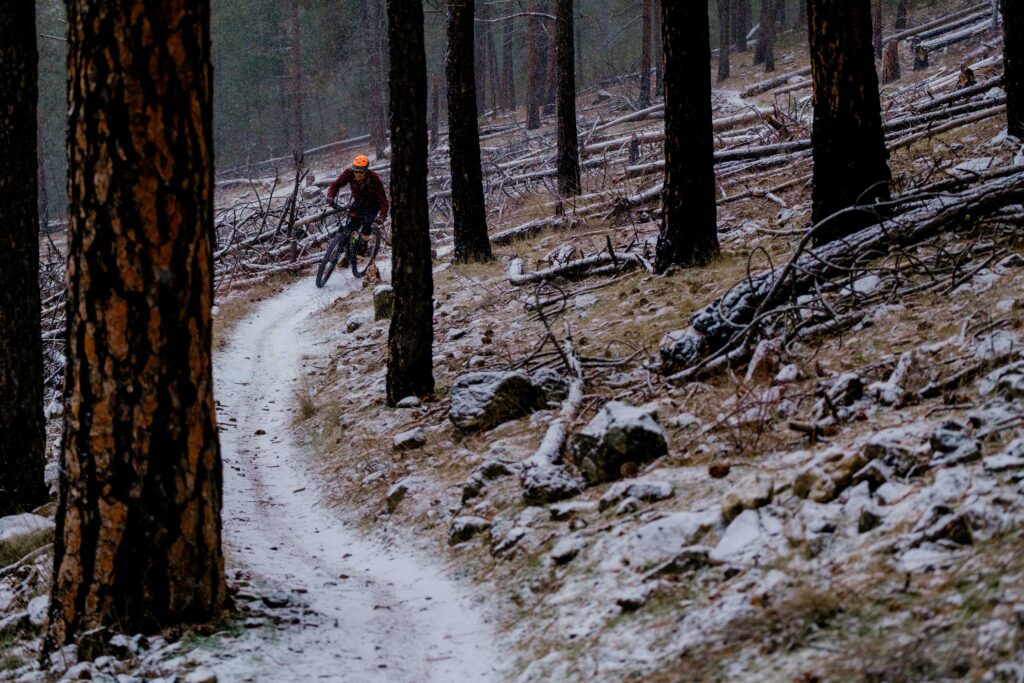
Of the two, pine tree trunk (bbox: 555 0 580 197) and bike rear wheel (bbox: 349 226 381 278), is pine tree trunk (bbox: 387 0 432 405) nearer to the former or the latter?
pine tree trunk (bbox: 555 0 580 197)

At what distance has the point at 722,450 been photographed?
4.66 m

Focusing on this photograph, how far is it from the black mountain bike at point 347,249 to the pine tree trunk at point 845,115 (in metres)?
9.72

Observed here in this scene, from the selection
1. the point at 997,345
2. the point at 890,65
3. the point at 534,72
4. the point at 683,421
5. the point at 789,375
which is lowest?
the point at 683,421

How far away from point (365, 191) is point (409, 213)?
776cm

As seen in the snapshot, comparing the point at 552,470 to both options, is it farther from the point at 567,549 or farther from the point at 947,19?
the point at 947,19

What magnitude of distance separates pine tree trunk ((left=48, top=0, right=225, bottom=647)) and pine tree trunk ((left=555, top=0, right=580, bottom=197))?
11718 millimetres

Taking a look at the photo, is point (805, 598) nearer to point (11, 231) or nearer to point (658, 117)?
point (11, 231)

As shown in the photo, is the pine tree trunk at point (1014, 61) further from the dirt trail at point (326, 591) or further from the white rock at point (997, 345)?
the dirt trail at point (326, 591)

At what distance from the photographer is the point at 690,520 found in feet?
12.6

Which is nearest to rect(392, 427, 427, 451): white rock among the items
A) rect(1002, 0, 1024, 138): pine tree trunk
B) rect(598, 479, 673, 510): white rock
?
rect(598, 479, 673, 510): white rock

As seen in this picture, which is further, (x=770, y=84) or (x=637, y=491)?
(x=770, y=84)

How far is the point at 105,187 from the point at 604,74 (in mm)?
48477

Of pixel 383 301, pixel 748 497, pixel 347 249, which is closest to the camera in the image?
pixel 748 497

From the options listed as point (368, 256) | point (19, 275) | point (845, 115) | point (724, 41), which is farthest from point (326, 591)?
point (724, 41)
